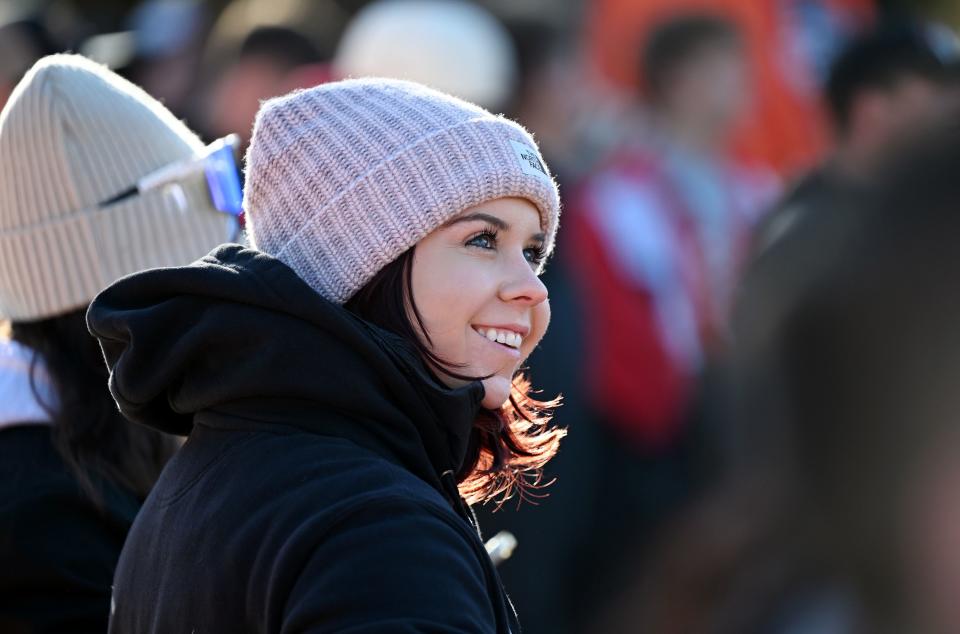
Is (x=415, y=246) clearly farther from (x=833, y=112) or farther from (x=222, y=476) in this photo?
(x=833, y=112)

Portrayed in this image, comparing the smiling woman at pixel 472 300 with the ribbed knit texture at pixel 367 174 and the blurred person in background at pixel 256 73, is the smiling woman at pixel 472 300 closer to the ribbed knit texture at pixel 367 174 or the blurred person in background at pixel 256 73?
the ribbed knit texture at pixel 367 174

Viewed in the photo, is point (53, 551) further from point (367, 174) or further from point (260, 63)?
point (260, 63)

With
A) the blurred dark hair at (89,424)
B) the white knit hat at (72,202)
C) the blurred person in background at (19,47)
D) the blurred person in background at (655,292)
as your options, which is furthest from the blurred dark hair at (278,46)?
the blurred dark hair at (89,424)

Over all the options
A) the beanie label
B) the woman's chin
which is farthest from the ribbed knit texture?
the woman's chin

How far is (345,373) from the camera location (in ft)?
7.69

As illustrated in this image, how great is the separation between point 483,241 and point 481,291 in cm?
10

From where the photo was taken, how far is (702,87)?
709cm

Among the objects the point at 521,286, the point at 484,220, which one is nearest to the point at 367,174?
the point at 484,220

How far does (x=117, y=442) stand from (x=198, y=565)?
2.96ft

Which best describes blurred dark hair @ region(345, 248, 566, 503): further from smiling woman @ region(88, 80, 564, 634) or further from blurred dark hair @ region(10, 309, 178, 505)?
blurred dark hair @ region(10, 309, 178, 505)

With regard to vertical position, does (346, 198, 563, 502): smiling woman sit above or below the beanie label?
below

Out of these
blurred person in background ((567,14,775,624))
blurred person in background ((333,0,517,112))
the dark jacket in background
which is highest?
the dark jacket in background

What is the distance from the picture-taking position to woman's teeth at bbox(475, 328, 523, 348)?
2660mm

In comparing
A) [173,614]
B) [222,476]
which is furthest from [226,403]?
[173,614]
